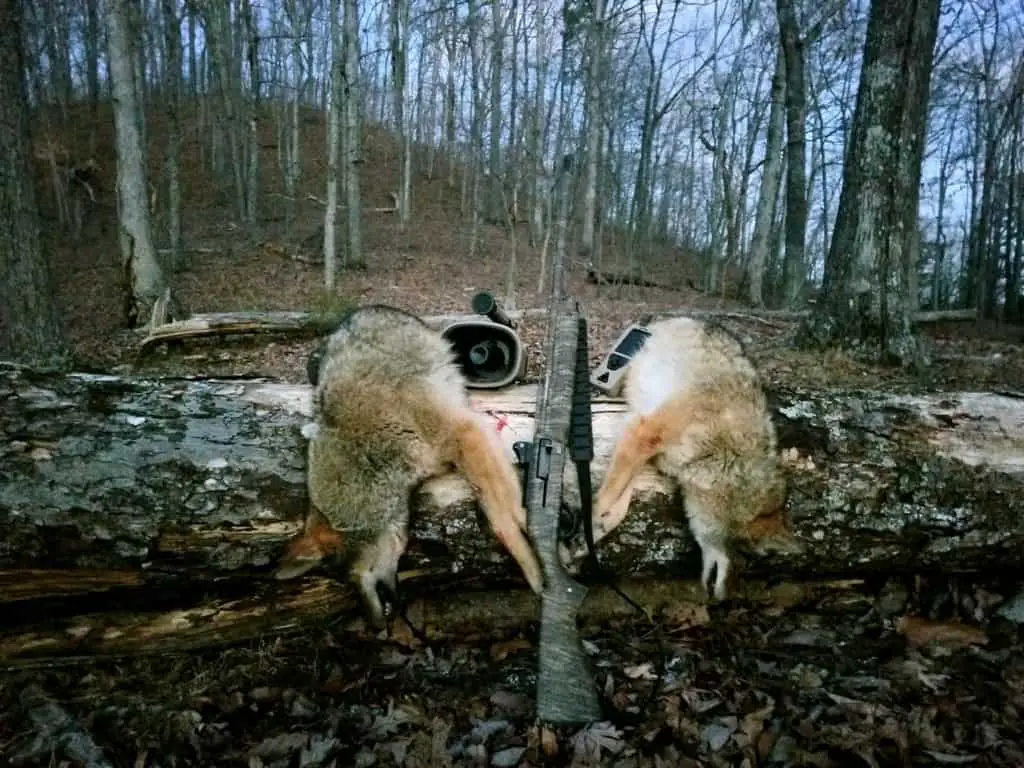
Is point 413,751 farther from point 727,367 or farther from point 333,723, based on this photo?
point 727,367

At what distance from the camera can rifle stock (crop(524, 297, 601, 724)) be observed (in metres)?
2.32

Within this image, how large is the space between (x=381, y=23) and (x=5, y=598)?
1155 inches

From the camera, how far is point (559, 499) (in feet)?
8.71

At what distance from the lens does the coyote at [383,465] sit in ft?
8.99

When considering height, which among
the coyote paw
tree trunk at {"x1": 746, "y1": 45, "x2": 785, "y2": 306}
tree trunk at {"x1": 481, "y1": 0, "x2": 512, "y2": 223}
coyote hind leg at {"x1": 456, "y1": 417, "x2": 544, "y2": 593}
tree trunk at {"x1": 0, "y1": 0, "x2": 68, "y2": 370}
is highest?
tree trunk at {"x1": 481, "y1": 0, "x2": 512, "y2": 223}

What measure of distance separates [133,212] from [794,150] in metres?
13.5

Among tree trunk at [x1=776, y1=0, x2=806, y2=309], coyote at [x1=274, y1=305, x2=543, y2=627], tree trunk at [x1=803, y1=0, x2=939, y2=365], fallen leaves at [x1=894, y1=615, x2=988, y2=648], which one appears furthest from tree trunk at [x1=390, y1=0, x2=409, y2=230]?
fallen leaves at [x1=894, y1=615, x2=988, y2=648]

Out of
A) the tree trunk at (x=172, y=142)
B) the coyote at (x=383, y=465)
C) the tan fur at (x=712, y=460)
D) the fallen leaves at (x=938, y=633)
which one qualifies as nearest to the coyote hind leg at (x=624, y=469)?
the tan fur at (x=712, y=460)

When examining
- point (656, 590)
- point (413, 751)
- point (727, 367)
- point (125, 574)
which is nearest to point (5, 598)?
point (125, 574)

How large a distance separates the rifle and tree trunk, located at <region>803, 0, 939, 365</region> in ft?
16.1

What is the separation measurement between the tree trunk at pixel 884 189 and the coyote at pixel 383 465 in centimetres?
552

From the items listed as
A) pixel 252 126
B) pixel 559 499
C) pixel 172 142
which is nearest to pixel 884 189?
pixel 559 499

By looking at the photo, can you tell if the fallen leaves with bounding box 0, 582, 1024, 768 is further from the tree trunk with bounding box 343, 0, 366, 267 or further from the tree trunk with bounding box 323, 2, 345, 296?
the tree trunk with bounding box 343, 0, 366, 267

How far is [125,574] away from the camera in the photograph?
2592 millimetres
